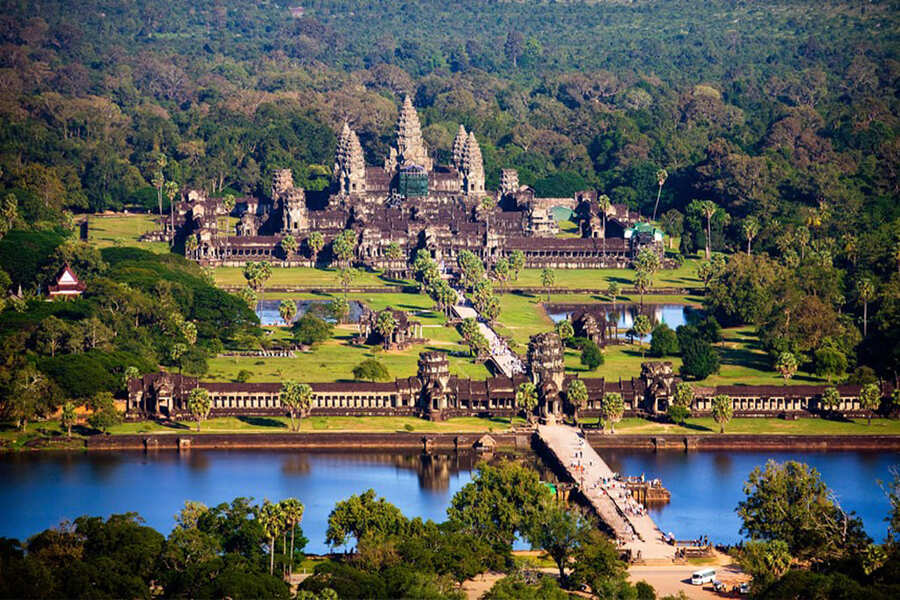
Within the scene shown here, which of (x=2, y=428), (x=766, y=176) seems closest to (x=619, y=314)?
(x=766, y=176)

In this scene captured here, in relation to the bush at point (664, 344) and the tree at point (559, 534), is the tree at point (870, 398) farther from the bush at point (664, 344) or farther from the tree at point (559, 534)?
the tree at point (559, 534)

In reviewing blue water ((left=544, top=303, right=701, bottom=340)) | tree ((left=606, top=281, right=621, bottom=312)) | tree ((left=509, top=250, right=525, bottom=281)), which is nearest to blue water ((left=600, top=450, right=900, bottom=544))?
blue water ((left=544, top=303, right=701, bottom=340))

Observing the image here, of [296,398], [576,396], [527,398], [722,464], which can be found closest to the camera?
[722,464]

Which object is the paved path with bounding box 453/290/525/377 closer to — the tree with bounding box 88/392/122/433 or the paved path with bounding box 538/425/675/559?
the paved path with bounding box 538/425/675/559

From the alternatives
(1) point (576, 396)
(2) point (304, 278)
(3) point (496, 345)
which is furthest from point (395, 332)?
(2) point (304, 278)

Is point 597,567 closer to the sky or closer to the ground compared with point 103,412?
closer to the ground

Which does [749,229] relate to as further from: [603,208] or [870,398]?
[870,398]

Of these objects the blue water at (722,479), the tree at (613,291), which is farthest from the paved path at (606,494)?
the tree at (613,291)
